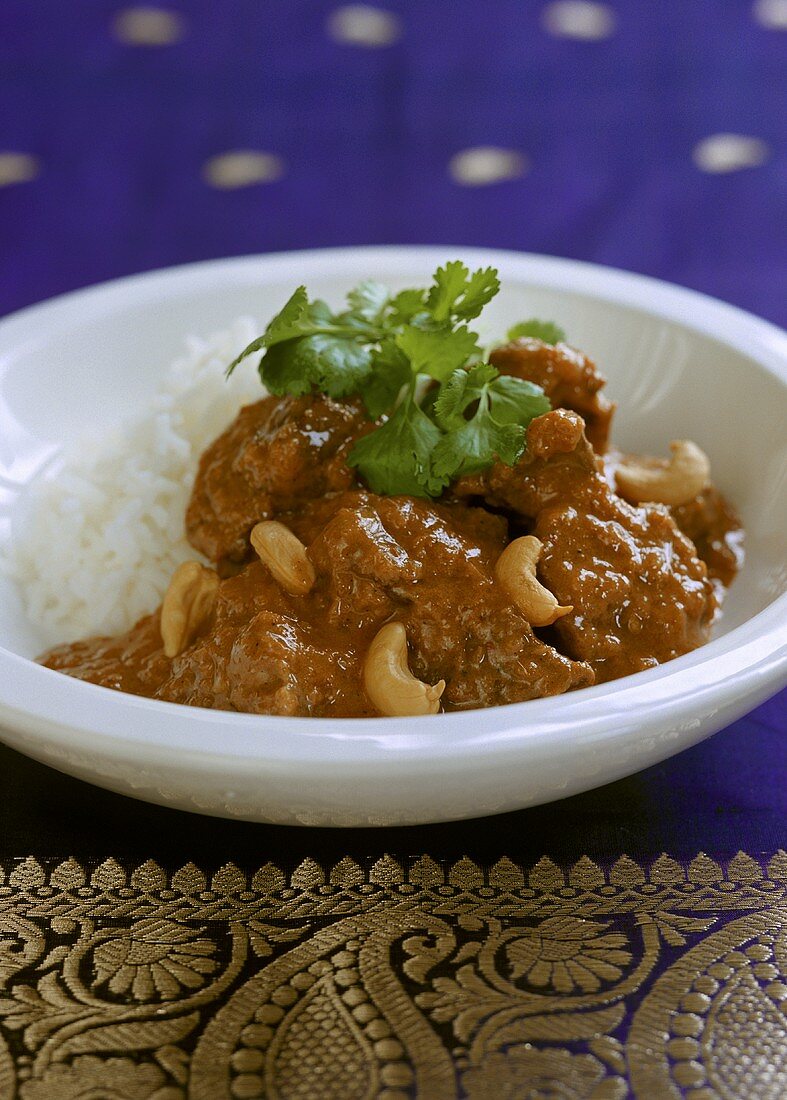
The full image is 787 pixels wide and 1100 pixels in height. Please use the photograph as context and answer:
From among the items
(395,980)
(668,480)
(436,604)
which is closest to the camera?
(395,980)

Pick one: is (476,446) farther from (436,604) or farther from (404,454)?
(436,604)

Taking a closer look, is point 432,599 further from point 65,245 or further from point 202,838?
point 65,245

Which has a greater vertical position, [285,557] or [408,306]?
[408,306]

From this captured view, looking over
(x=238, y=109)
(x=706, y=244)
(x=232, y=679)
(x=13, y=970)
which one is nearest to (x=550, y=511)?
(x=232, y=679)

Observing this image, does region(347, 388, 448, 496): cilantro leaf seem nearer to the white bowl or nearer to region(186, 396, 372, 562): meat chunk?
region(186, 396, 372, 562): meat chunk

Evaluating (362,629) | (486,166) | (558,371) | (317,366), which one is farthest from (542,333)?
(486,166)

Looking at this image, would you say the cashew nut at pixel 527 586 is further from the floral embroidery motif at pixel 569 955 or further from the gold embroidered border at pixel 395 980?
the floral embroidery motif at pixel 569 955
